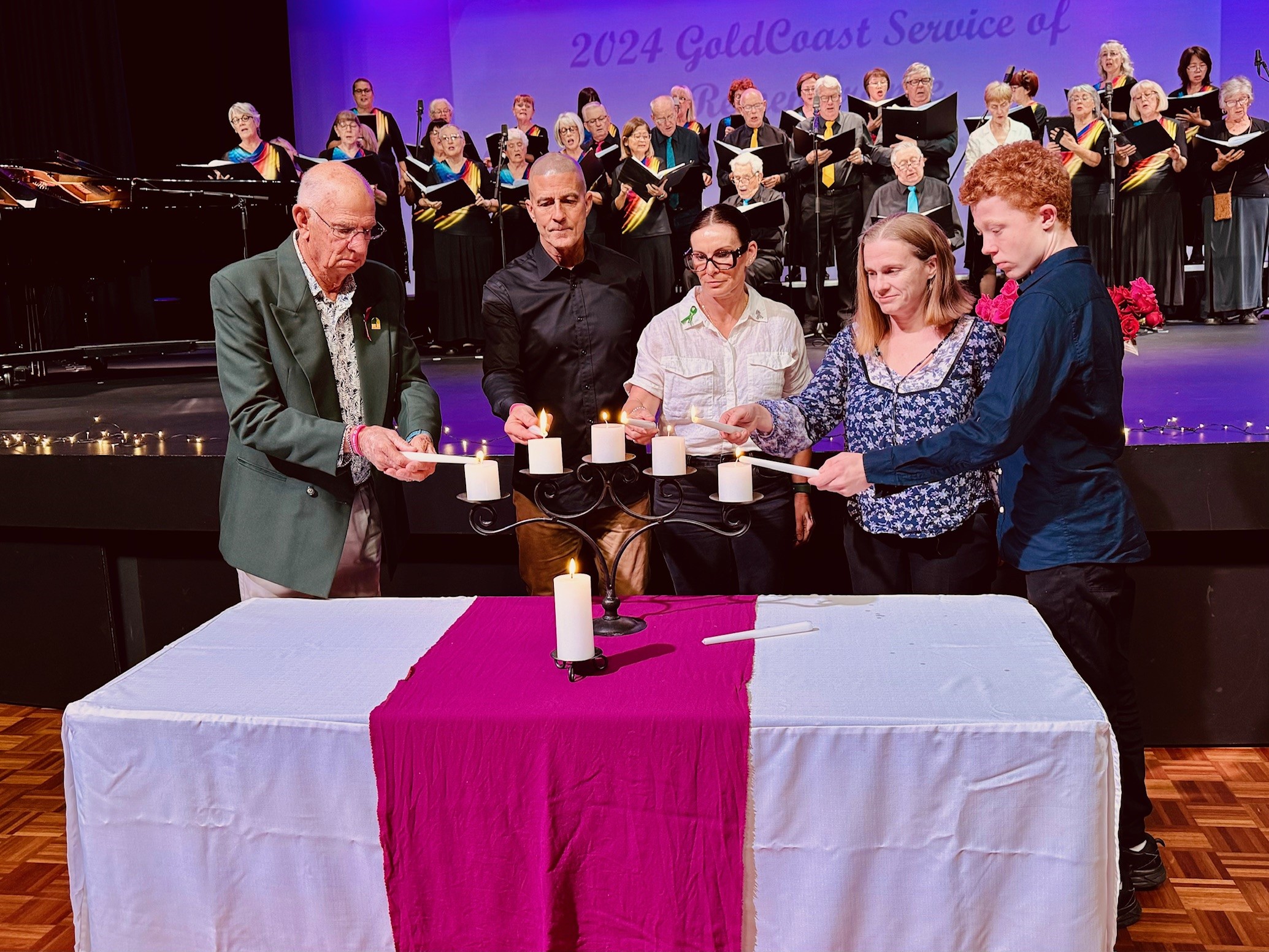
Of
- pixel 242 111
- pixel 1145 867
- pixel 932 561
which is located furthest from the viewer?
pixel 242 111

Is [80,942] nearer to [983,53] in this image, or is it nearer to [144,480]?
[144,480]

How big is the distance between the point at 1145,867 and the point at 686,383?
1353mm

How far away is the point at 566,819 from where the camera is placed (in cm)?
150

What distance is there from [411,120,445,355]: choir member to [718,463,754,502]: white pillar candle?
5669 millimetres

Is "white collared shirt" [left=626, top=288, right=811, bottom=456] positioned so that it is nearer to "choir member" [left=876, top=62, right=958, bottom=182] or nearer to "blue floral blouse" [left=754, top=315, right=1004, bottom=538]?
"blue floral blouse" [left=754, top=315, right=1004, bottom=538]

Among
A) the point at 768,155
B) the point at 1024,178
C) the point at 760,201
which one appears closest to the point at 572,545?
the point at 1024,178

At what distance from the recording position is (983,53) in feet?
27.0

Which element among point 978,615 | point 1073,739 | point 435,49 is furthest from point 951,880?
point 435,49

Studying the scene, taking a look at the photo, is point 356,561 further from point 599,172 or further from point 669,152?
point 669,152

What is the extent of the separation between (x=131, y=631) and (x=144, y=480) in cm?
53

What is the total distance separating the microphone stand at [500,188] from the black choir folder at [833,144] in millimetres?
1746

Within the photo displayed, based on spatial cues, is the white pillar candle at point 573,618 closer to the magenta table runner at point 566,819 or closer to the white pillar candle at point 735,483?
the magenta table runner at point 566,819

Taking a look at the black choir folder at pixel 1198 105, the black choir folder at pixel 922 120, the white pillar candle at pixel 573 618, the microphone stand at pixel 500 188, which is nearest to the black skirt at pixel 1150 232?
the black choir folder at pixel 1198 105

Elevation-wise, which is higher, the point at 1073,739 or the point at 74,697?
the point at 1073,739
